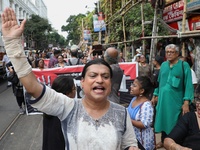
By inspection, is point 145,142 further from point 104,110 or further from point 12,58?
point 12,58

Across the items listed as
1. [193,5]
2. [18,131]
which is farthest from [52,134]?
[193,5]

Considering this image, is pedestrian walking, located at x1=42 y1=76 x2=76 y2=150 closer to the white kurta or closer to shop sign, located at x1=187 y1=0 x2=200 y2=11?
the white kurta

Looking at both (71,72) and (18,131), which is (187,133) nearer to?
Result: (71,72)

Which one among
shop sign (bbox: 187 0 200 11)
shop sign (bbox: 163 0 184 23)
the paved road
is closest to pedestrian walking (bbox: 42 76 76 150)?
the paved road

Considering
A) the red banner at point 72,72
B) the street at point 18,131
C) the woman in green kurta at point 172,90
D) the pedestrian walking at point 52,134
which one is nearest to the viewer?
the pedestrian walking at point 52,134

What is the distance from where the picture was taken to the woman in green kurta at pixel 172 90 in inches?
139

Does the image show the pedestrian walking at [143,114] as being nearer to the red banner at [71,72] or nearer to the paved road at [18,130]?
the red banner at [71,72]

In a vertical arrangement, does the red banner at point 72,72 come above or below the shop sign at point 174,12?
below

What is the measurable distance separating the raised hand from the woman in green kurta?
260 centimetres

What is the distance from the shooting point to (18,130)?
5.46 meters

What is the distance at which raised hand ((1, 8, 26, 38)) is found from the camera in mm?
1379

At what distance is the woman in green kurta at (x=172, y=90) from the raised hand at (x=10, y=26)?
2601 mm

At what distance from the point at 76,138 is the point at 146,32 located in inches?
314

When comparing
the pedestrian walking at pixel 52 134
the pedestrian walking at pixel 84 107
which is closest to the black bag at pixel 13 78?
the pedestrian walking at pixel 52 134
